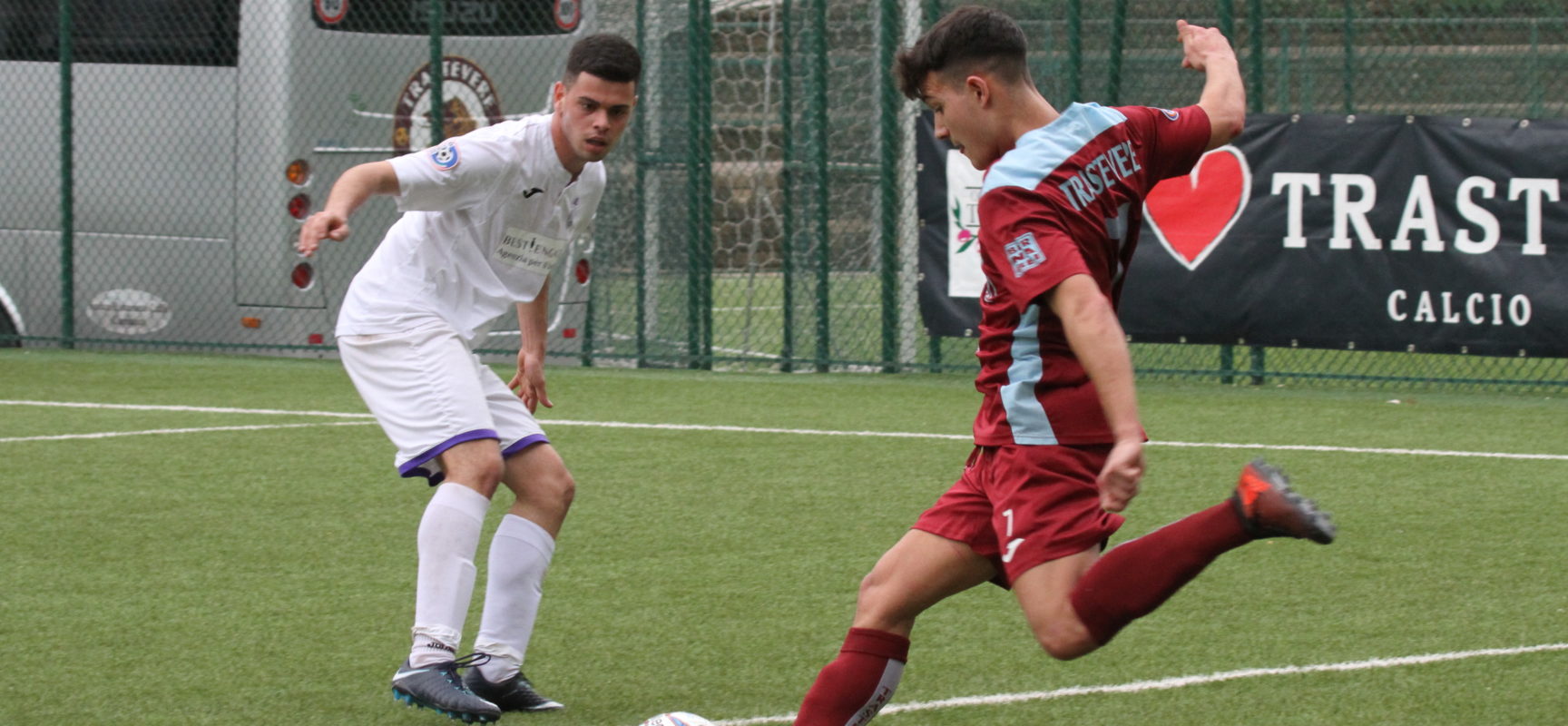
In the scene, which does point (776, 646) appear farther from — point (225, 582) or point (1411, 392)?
point (1411, 392)

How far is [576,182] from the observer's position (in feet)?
15.0

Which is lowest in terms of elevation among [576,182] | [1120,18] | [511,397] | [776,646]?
[776,646]

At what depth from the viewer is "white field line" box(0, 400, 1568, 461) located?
8.18 meters

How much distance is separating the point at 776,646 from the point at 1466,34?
838 centimetres

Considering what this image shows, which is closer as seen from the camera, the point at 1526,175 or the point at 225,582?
the point at 225,582

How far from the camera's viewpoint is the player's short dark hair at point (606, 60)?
4324mm

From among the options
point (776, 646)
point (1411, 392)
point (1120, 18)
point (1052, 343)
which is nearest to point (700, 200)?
point (1120, 18)

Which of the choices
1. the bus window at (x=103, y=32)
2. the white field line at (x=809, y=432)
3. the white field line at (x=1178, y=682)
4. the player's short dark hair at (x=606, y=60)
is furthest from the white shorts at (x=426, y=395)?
the bus window at (x=103, y=32)

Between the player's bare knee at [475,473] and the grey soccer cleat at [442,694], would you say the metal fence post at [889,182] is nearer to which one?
the player's bare knee at [475,473]

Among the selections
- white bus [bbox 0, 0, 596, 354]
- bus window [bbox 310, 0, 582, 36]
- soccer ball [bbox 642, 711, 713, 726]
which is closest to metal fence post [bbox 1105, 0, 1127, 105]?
white bus [bbox 0, 0, 596, 354]

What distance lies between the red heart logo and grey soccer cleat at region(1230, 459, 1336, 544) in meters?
7.09

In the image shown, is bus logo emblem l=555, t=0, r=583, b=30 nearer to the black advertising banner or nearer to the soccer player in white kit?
the black advertising banner

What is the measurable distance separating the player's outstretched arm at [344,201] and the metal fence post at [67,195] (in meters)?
9.17

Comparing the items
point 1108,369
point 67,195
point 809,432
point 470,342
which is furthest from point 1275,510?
point 67,195
